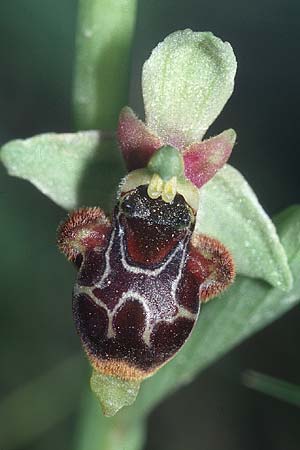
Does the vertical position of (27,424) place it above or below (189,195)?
below

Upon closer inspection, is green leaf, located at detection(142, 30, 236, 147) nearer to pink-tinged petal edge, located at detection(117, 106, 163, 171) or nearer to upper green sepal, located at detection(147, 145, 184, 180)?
pink-tinged petal edge, located at detection(117, 106, 163, 171)

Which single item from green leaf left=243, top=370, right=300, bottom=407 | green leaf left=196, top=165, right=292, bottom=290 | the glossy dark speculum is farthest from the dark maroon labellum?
green leaf left=243, top=370, right=300, bottom=407

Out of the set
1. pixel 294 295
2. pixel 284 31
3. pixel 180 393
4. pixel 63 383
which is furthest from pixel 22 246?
pixel 294 295

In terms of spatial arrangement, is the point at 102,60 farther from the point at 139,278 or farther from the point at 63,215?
the point at 63,215

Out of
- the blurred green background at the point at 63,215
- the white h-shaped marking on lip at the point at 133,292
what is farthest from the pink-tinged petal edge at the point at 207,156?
the blurred green background at the point at 63,215

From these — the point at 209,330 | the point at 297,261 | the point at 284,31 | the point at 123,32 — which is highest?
the point at 123,32

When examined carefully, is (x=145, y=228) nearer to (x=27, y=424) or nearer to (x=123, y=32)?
(x=123, y=32)

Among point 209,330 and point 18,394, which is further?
point 18,394
